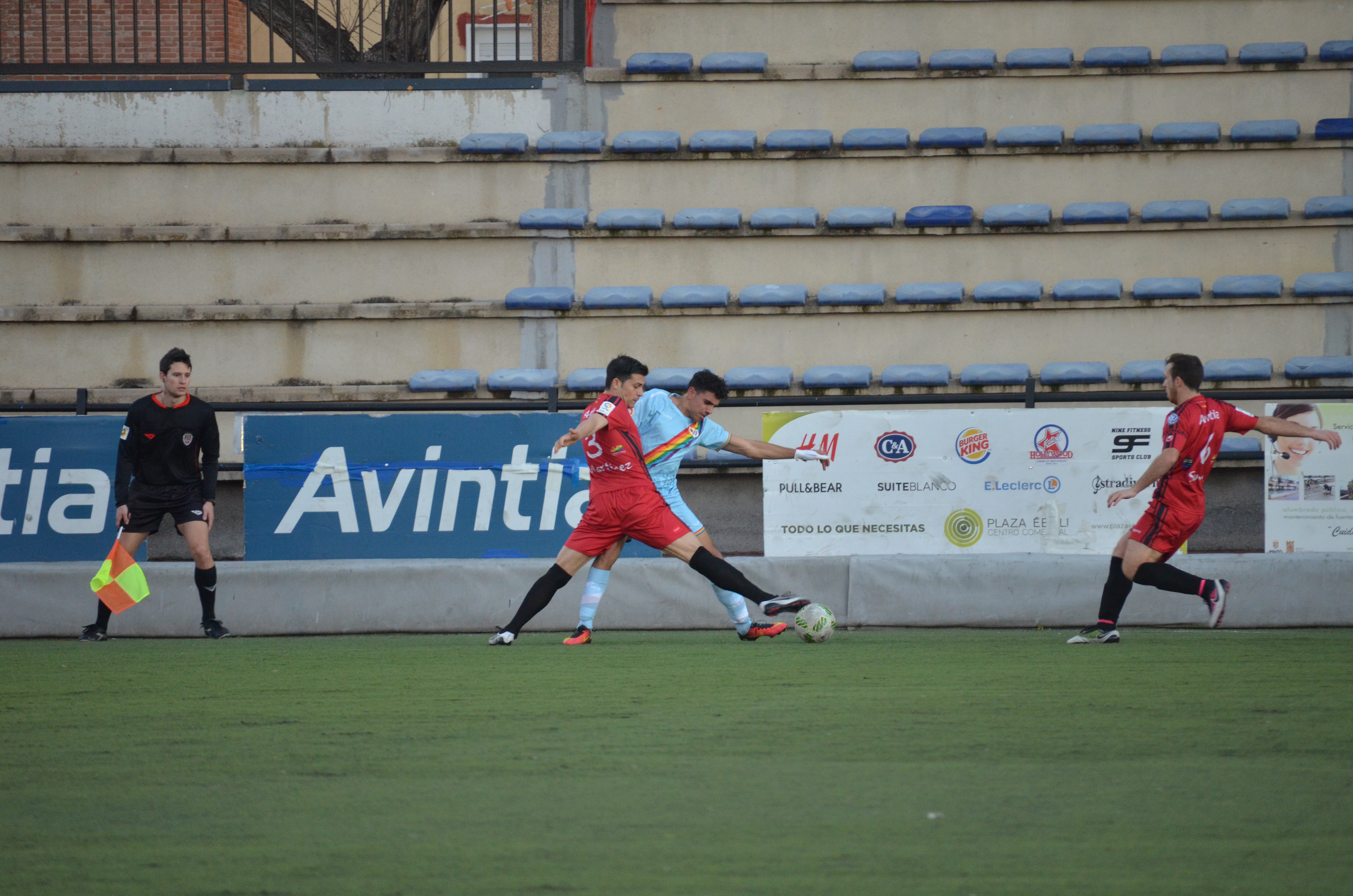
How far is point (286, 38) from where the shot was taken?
54.7 feet

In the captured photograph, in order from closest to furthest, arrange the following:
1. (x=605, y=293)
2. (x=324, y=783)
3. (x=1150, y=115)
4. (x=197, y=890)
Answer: (x=197, y=890), (x=324, y=783), (x=605, y=293), (x=1150, y=115)

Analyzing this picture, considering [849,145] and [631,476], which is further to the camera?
[849,145]

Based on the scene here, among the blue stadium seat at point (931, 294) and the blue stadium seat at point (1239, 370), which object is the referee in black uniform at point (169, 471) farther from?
the blue stadium seat at point (1239, 370)

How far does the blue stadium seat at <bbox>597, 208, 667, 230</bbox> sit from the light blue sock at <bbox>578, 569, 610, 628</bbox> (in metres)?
6.58

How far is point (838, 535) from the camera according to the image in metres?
10.5

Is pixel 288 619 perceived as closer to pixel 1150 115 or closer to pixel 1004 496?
pixel 1004 496

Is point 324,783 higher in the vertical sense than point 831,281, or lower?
lower

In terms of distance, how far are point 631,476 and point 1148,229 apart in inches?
343

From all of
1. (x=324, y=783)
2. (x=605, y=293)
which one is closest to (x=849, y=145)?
(x=605, y=293)

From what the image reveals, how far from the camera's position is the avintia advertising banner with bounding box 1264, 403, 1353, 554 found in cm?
1027

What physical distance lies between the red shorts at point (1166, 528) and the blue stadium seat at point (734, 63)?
870 centimetres

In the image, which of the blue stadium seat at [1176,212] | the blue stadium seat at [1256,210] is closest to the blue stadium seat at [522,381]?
the blue stadium seat at [1176,212]

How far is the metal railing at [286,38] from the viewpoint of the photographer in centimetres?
1536

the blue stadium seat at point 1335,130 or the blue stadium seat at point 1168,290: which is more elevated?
the blue stadium seat at point 1335,130
